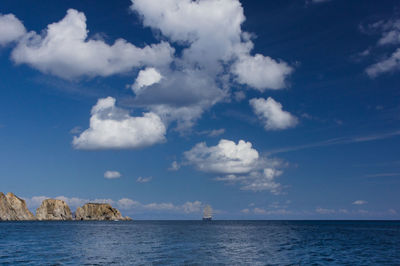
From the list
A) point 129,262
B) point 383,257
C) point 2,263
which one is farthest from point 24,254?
point 383,257

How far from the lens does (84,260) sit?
49.5m

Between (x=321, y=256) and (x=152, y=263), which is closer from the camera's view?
(x=152, y=263)

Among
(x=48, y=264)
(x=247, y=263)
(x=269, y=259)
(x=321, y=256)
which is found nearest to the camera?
(x=48, y=264)

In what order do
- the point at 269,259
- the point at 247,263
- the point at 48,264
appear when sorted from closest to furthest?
the point at 48,264
the point at 247,263
the point at 269,259

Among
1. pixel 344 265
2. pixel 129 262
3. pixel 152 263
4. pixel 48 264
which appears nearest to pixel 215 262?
pixel 152 263

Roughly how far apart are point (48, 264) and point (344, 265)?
4137 cm

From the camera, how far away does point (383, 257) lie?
58.8 m

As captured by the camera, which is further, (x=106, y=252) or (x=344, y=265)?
(x=106, y=252)

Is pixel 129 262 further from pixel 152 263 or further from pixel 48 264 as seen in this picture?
pixel 48 264

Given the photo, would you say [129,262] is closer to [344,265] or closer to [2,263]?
[2,263]

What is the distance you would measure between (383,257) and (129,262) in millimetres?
43125

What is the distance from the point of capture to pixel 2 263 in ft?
152

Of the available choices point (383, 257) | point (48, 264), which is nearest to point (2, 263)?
point (48, 264)

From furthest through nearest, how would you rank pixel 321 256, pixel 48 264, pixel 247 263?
pixel 321 256 → pixel 247 263 → pixel 48 264
